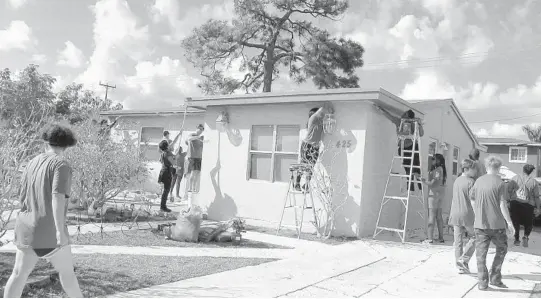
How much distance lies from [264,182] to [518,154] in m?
30.0

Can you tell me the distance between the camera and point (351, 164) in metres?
8.92

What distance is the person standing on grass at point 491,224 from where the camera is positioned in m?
5.44

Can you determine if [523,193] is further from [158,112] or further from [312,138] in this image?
[158,112]

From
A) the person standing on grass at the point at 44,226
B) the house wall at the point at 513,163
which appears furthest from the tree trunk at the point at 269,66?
the person standing on grass at the point at 44,226

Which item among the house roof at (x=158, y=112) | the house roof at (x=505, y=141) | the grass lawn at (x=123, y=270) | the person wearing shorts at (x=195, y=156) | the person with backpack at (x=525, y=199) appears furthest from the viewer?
the house roof at (x=505, y=141)

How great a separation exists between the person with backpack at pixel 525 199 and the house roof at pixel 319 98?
8.36ft

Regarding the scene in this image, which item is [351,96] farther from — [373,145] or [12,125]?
[12,125]

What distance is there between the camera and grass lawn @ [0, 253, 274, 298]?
4555 millimetres

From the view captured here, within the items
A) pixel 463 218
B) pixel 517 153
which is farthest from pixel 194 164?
pixel 517 153

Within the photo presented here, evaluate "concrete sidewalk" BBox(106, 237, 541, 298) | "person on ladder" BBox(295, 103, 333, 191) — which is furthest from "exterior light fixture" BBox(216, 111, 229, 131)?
"concrete sidewalk" BBox(106, 237, 541, 298)

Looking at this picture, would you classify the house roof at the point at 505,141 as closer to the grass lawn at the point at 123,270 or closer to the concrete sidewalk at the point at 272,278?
the concrete sidewalk at the point at 272,278

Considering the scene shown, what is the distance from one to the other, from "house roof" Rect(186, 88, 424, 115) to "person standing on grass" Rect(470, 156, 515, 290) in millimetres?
3285

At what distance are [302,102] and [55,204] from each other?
6.75 meters

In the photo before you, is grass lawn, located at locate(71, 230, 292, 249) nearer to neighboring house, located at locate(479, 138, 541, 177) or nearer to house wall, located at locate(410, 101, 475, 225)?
house wall, located at locate(410, 101, 475, 225)
